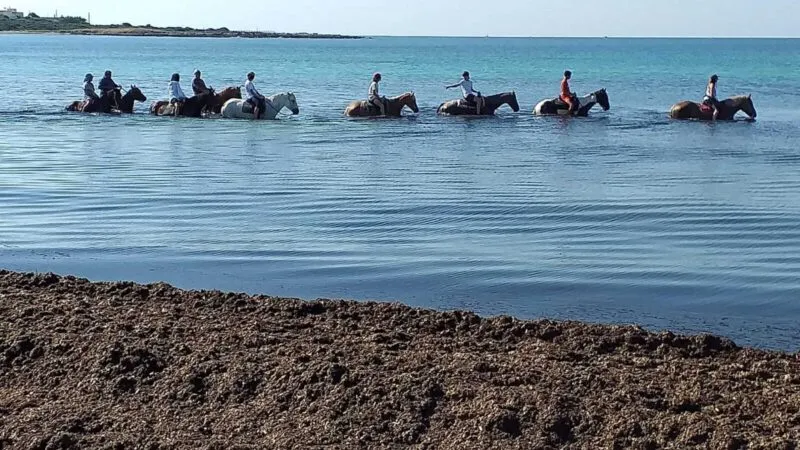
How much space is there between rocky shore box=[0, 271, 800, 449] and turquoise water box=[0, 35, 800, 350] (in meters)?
1.50

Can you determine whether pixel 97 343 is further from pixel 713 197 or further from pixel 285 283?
pixel 713 197

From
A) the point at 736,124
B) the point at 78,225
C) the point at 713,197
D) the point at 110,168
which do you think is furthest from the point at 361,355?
the point at 736,124

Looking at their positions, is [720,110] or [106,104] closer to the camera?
[720,110]

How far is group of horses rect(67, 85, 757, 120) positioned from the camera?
104 ft

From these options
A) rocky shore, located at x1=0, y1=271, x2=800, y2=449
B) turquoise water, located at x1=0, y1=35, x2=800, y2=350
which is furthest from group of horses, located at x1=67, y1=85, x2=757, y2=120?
rocky shore, located at x1=0, y1=271, x2=800, y2=449

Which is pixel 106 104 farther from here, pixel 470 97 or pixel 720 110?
pixel 720 110

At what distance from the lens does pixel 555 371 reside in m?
6.66

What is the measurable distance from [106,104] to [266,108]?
5.11 meters

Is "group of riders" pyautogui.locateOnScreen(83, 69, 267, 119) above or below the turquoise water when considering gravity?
above

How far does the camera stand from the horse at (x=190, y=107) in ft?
106

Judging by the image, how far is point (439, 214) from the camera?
48.1 feet

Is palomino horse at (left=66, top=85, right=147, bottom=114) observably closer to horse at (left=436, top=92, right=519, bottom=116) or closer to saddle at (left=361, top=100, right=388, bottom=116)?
saddle at (left=361, top=100, right=388, bottom=116)

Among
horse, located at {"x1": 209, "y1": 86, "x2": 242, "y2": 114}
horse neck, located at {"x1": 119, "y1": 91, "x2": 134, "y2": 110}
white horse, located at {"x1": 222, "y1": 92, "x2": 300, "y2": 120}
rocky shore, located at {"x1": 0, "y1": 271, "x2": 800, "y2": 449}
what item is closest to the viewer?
rocky shore, located at {"x1": 0, "y1": 271, "x2": 800, "y2": 449}

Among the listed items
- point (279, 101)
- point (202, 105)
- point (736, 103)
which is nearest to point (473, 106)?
point (279, 101)
